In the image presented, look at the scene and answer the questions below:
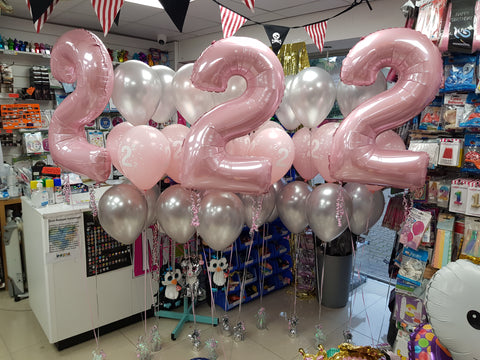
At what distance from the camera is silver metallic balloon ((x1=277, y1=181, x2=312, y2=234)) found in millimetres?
2170

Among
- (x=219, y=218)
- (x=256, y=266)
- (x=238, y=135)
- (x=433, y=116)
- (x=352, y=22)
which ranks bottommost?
(x=256, y=266)

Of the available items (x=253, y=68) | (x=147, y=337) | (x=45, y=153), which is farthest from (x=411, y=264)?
(x=45, y=153)

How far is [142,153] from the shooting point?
173 centimetres

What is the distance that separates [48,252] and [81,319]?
23.9 inches

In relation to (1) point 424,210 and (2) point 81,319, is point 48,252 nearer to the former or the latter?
(2) point 81,319

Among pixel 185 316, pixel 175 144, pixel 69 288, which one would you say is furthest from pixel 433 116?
pixel 69 288

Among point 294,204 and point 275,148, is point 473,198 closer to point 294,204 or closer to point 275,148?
point 294,204

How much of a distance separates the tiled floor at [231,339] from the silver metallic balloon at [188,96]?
1.89 m

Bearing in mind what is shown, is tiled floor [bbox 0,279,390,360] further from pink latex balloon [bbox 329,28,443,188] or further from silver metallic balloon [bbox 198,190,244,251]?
pink latex balloon [bbox 329,28,443,188]

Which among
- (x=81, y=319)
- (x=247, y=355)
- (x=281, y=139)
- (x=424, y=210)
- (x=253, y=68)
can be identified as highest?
(x=253, y=68)

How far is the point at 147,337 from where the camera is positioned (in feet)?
9.52

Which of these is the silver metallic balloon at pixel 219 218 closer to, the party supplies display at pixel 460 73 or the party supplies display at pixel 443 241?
the party supplies display at pixel 443 241

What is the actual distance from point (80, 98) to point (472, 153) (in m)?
2.04

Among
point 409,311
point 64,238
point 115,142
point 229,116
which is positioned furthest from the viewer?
point 64,238
